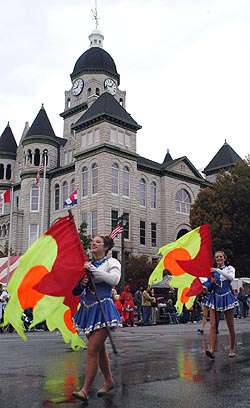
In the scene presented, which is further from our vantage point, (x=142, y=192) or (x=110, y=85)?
(x=110, y=85)

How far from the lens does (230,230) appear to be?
41.3 meters

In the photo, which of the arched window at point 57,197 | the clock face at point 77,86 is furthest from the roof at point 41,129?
the arched window at point 57,197

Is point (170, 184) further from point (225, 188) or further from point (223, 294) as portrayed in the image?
point (223, 294)

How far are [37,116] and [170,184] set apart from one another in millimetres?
19619

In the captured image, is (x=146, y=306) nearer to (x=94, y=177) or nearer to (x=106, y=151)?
(x=106, y=151)

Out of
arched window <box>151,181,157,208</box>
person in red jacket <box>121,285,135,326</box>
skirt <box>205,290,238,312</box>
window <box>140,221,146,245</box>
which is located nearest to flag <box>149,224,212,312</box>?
skirt <box>205,290,238,312</box>

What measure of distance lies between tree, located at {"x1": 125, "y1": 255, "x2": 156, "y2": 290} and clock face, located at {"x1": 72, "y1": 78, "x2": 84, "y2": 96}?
29308 millimetres

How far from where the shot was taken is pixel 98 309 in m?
5.43

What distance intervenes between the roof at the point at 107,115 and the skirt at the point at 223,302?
41.9m

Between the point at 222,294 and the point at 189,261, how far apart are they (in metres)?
0.87

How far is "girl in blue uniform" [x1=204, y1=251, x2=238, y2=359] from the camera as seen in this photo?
29.3ft

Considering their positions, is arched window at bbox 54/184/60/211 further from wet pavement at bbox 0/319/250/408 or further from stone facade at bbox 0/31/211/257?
wet pavement at bbox 0/319/250/408

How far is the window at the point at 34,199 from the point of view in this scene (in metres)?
57.1

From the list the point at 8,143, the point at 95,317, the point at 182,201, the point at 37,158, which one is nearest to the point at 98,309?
the point at 95,317
